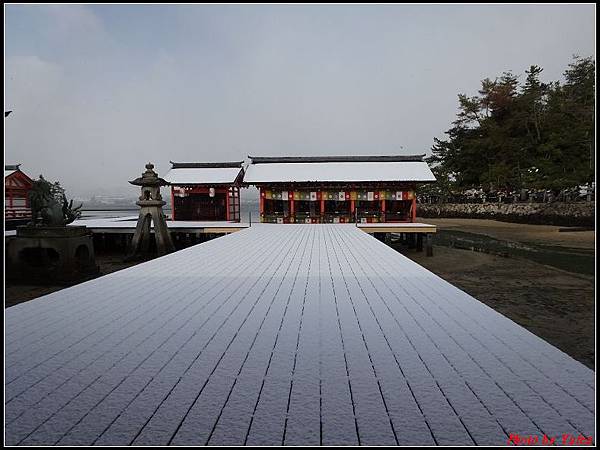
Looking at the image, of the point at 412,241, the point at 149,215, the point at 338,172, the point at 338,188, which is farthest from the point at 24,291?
the point at 412,241

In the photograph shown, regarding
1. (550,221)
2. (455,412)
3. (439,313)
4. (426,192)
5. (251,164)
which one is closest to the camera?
(455,412)

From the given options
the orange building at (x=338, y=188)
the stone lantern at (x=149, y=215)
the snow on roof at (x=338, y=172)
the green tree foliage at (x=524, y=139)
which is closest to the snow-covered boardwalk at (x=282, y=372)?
the stone lantern at (x=149, y=215)

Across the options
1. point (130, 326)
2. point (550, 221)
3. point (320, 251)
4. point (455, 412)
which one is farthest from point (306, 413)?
point (550, 221)

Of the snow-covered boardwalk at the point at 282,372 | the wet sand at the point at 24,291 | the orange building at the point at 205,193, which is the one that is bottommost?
the wet sand at the point at 24,291

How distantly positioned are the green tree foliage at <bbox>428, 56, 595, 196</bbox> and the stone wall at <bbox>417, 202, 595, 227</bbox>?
6.60ft

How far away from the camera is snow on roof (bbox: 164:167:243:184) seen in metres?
23.3

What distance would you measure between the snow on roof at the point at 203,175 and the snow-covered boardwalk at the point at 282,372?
18.3 metres

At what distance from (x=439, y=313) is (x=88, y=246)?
12.8 metres

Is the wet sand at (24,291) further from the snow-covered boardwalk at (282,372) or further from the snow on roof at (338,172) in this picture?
the snow on roof at (338,172)

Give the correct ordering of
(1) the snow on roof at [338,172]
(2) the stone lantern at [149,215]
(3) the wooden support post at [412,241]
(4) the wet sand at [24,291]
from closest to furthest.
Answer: (4) the wet sand at [24,291]
(2) the stone lantern at [149,215]
(3) the wooden support post at [412,241]
(1) the snow on roof at [338,172]

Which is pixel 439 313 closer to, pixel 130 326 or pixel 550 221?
pixel 130 326

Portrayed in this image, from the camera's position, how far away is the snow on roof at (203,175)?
76.4 ft

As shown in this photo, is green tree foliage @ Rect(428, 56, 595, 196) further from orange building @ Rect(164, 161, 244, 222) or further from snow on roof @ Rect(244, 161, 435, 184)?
orange building @ Rect(164, 161, 244, 222)

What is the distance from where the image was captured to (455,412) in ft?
7.73
